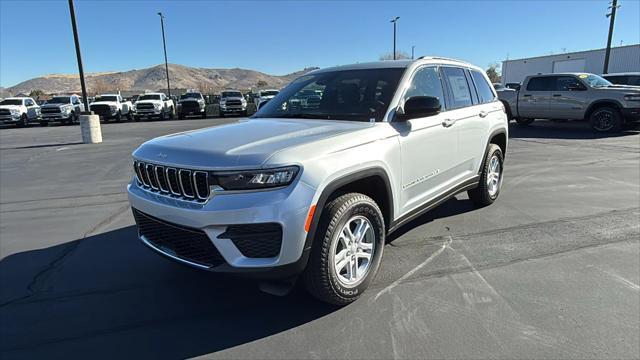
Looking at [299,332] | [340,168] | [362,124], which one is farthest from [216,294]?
[362,124]

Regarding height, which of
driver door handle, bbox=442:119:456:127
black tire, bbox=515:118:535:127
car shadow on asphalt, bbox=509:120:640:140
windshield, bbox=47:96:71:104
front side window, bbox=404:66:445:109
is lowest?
car shadow on asphalt, bbox=509:120:640:140

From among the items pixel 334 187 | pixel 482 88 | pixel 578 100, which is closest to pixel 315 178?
pixel 334 187

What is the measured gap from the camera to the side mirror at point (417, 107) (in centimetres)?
342

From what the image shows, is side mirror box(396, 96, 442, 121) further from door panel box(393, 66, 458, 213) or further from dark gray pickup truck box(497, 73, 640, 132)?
dark gray pickup truck box(497, 73, 640, 132)

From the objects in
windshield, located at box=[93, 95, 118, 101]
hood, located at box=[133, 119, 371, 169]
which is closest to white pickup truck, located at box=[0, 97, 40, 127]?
windshield, located at box=[93, 95, 118, 101]

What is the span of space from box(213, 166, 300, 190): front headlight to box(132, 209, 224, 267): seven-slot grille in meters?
0.39

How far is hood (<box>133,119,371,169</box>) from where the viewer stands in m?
2.63

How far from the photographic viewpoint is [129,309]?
10.4 feet

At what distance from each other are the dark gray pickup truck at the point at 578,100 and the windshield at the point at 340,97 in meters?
12.3

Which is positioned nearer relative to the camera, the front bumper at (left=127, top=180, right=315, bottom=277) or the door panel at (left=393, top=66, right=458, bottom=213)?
the front bumper at (left=127, top=180, right=315, bottom=277)

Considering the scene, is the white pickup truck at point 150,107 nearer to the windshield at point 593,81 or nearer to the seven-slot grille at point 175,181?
the windshield at point 593,81

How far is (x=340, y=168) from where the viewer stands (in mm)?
2896

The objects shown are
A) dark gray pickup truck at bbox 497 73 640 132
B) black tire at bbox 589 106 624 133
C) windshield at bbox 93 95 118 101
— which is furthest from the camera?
windshield at bbox 93 95 118 101

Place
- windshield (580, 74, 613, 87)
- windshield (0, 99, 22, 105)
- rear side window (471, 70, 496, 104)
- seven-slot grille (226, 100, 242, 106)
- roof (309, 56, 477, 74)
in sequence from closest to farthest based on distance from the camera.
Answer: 1. roof (309, 56, 477, 74)
2. rear side window (471, 70, 496, 104)
3. windshield (580, 74, 613, 87)
4. windshield (0, 99, 22, 105)
5. seven-slot grille (226, 100, 242, 106)
